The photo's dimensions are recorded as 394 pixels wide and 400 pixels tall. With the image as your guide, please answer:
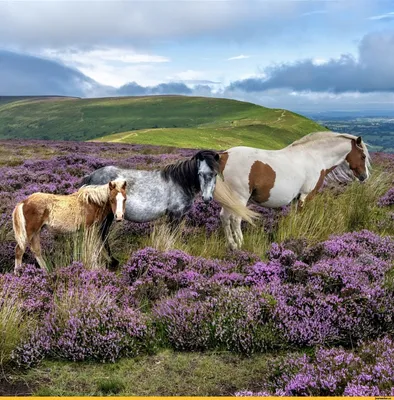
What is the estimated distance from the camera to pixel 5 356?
14.3 ft

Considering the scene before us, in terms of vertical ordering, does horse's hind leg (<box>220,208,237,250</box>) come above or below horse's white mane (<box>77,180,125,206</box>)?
below

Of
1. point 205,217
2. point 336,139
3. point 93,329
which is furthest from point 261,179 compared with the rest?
point 93,329

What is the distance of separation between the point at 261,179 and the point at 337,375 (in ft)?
16.9

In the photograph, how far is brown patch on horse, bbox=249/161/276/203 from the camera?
8.48m

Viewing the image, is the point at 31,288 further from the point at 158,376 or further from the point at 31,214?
the point at 158,376

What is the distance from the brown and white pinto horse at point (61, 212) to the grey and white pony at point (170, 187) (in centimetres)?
74

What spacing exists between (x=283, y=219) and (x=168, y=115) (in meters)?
153

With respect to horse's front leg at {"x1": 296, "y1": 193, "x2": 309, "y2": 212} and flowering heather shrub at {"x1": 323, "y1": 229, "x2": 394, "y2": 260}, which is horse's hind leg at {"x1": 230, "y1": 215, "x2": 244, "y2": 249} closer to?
horse's front leg at {"x1": 296, "y1": 193, "x2": 309, "y2": 212}

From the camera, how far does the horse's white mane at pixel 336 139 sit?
9648 mm

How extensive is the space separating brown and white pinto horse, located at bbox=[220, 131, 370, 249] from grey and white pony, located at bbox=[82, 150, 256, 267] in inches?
23.5

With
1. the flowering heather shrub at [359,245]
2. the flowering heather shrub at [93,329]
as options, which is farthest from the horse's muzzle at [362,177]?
the flowering heather shrub at [93,329]

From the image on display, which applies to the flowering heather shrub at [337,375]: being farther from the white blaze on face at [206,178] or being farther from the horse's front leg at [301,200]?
the horse's front leg at [301,200]

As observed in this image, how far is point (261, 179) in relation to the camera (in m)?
8.51

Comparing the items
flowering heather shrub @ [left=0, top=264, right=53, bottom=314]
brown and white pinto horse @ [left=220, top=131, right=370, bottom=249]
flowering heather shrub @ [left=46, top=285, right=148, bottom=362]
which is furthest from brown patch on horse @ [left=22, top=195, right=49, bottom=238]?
brown and white pinto horse @ [left=220, top=131, right=370, bottom=249]
